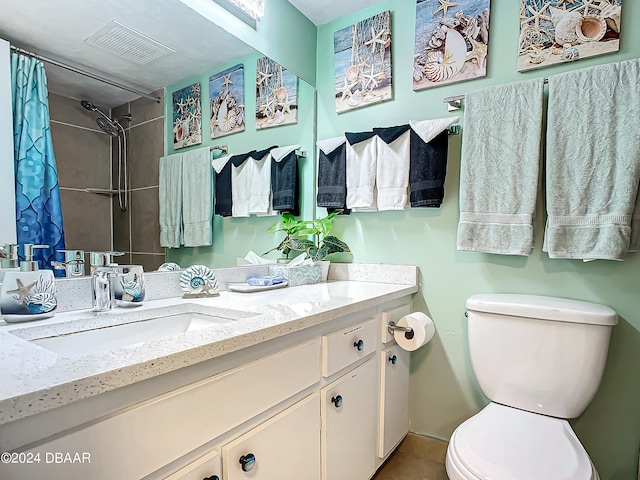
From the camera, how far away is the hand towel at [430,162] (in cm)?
154

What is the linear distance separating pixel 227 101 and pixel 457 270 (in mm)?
1250

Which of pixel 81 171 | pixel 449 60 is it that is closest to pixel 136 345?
pixel 81 171

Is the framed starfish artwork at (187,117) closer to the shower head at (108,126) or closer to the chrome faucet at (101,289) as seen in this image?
the shower head at (108,126)

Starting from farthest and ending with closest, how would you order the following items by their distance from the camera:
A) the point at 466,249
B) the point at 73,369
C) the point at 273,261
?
the point at 273,261, the point at 466,249, the point at 73,369

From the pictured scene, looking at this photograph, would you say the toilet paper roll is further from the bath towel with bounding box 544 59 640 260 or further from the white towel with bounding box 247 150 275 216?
the white towel with bounding box 247 150 275 216

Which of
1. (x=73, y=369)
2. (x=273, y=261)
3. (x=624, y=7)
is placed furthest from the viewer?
(x=273, y=261)

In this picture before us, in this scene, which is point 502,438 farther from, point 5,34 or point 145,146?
point 5,34

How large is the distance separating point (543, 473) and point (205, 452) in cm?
86

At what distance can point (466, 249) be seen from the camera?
1.46 meters

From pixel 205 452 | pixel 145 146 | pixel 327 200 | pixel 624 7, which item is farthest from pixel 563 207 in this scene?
pixel 145 146

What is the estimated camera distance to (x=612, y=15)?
1.29 metres

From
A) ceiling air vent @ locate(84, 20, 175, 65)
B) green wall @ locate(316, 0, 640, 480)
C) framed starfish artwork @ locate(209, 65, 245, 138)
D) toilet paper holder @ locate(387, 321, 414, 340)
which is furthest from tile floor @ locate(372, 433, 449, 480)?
ceiling air vent @ locate(84, 20, 175, 65)

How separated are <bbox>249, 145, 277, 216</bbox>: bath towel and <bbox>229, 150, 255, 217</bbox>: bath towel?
24mm

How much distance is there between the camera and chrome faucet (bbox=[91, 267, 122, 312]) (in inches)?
38.7
